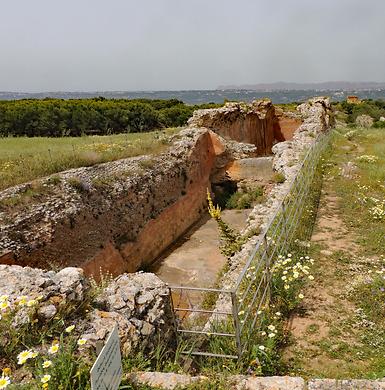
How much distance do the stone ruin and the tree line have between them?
9142mm

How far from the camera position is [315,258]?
7.06 meters

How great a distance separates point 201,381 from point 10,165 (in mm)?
10370

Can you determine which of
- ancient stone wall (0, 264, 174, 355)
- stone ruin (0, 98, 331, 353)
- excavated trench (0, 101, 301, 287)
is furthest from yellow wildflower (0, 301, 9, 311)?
excavated trench (0, 101, 301, 287)

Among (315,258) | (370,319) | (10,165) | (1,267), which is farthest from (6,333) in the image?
(10,165)

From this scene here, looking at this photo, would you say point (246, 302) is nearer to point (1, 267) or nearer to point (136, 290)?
point (136, 290)

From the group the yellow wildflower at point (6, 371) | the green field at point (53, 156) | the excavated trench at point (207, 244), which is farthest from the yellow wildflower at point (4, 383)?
the green field at point (53, 156)

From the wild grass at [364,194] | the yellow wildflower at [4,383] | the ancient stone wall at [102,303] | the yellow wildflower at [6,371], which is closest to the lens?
the yellow wildflower at [4,383]

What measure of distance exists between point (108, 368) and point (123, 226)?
375 inches

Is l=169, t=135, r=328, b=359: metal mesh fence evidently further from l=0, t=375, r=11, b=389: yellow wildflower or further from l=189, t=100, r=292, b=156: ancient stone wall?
l=189, t=100, r=292, b=156: ancient stone wall

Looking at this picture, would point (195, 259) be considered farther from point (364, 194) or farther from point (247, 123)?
point (247, 123)

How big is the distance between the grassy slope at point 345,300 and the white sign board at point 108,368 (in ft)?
7.53

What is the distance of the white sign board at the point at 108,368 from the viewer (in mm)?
2592

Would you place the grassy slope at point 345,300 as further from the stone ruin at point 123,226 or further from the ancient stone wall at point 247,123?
the ancient stone wall at point 247,123

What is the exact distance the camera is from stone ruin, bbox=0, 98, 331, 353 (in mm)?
4160
